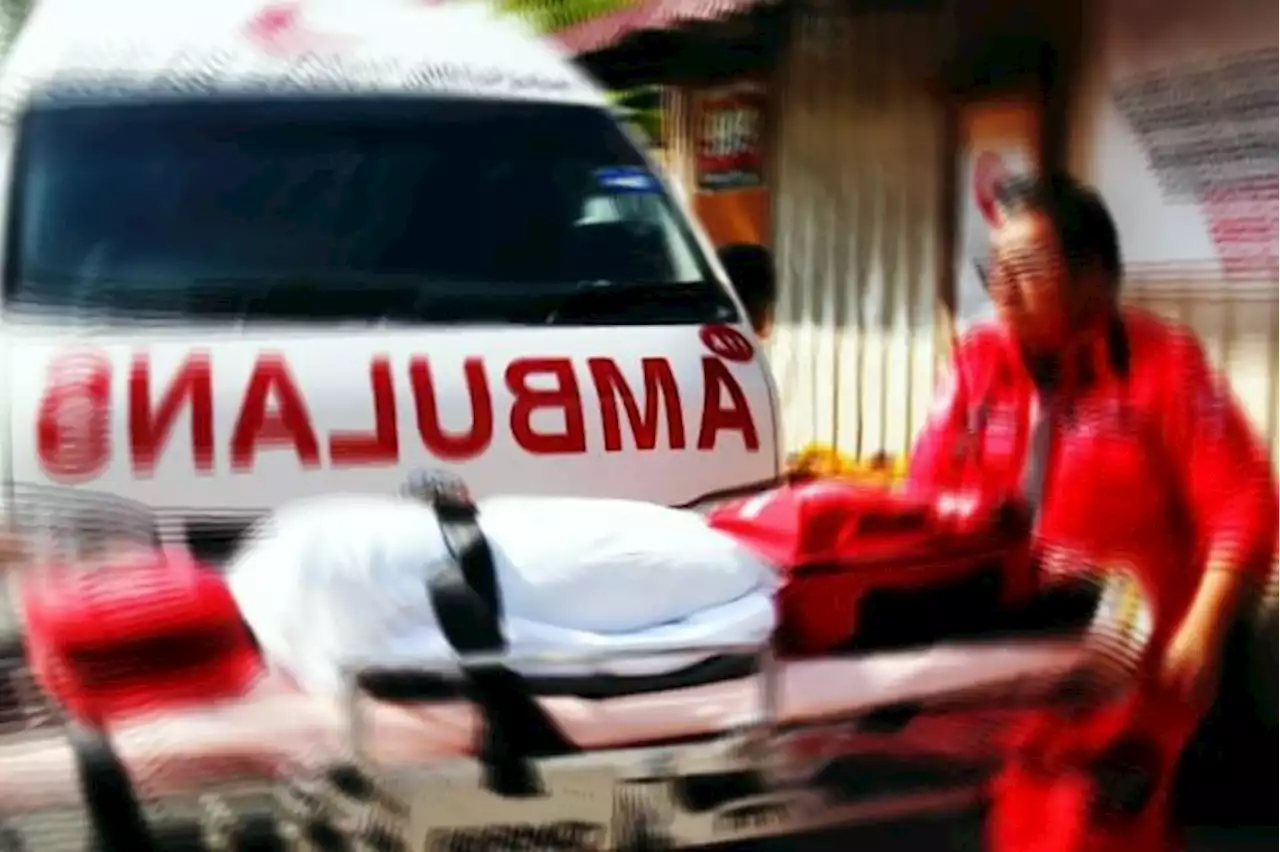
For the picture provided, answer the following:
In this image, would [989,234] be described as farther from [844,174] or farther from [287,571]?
[287,571]

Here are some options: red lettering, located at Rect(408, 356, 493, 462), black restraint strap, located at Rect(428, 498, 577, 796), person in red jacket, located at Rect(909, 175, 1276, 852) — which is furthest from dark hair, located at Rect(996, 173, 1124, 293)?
black restraint strap, located at Rect(428, 498, 577, 796)

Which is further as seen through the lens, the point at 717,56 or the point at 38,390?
the point at 717,56

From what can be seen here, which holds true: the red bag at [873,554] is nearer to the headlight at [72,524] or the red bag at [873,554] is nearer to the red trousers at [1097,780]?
the red trousers at [1097,780]

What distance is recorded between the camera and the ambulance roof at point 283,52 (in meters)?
2.51

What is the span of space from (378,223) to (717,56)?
548 millimetres

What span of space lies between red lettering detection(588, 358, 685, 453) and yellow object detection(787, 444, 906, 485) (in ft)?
0.66

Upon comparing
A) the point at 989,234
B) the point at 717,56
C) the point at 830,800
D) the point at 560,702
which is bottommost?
the point at 830,800

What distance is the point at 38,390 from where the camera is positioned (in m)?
2.41

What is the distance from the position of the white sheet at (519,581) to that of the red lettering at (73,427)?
238 millimetres

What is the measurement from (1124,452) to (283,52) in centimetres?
136

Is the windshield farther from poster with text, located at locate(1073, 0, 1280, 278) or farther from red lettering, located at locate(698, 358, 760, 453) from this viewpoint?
poster with text, located at locate(1073, 0, 1280, 278)

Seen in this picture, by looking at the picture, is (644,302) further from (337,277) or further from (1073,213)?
(1073,213)

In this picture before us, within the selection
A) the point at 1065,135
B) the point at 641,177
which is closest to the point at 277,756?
the point at 641,177

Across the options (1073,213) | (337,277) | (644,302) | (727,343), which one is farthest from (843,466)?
(337,277)
